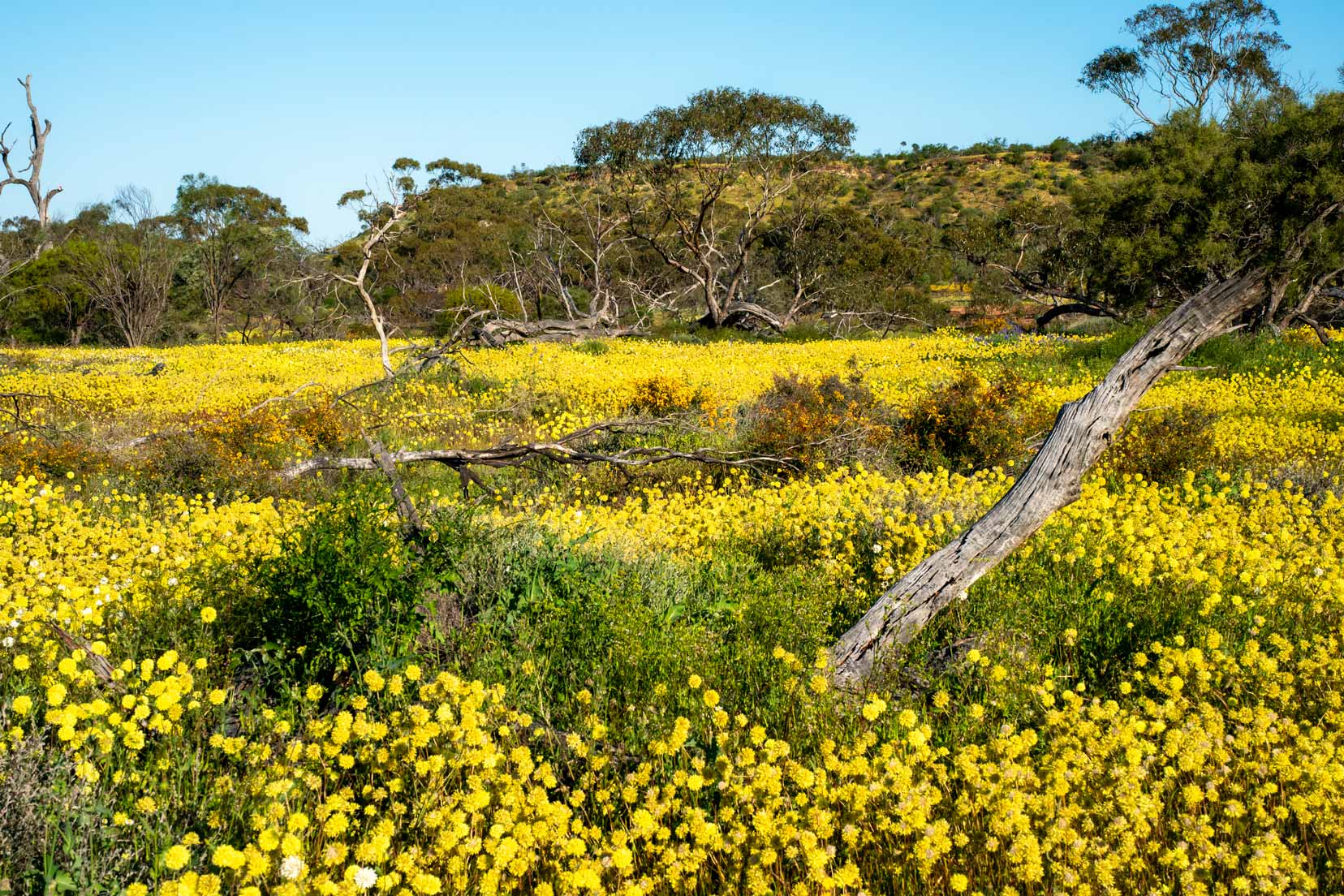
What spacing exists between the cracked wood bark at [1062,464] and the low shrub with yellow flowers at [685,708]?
0.25 meters

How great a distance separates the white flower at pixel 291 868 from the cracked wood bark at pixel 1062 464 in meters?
2.49

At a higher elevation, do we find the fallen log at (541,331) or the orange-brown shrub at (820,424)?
the fallen log at (541,331)

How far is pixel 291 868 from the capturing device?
6.84 ft

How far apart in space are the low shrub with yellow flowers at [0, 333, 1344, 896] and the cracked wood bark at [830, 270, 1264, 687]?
252mm

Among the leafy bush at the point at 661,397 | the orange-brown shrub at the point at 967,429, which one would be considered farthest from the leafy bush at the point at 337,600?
the leafy bush at the point at 661,397

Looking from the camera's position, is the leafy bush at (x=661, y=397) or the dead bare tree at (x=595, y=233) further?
the dead bare tree at (x=595, y=233)

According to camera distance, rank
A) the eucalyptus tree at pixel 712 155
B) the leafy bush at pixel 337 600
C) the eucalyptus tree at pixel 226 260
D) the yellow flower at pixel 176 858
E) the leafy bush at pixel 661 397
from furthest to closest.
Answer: the eucalyptus tree at pixel 226 260 → the eucalyptus tree at pixel 712 155 → the leafy bush at pixel 661 397 → the leafy bush at pixel 337 600 → the yellow flower at pixel 176 858

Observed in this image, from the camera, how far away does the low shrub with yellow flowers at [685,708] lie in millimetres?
2400

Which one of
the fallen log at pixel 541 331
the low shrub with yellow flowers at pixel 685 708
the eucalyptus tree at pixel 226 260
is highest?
the eucalyptus tree at pixel 226 260

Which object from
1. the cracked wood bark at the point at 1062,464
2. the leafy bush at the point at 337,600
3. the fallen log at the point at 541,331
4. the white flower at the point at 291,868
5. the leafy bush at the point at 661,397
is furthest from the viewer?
the fallen log at the point at 541,331

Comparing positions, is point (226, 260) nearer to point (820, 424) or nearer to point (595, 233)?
point (595, 233)

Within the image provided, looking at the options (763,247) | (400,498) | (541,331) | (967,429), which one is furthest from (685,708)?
(763,247)

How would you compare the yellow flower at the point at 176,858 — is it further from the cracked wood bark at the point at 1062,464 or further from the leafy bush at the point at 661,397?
the leafy bush at the point at 661,397

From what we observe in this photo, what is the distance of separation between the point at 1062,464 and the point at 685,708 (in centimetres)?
254
